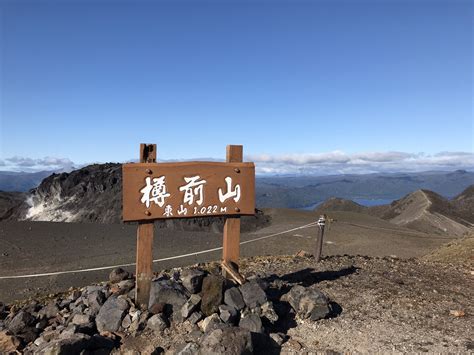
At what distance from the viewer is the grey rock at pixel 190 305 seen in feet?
18.9

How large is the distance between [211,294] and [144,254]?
4.02 ft

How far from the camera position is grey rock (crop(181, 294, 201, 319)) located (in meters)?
5.77

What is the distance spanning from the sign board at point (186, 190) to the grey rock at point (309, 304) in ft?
5.22

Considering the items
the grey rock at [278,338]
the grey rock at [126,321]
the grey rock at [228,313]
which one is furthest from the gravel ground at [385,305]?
the grey rock at [126,321]

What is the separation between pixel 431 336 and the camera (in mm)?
5723

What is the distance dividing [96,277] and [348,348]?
784 centimetres

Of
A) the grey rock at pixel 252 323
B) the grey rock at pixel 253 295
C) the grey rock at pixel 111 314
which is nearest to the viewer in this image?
the grey rock at pixel 252 323

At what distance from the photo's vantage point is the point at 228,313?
5605 mm

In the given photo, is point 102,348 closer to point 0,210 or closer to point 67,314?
point 67,314

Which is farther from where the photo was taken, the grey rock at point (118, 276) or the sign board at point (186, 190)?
the grey rock at point (118, 276)

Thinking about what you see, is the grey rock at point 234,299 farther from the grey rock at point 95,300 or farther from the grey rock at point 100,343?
the grey rock at point 95,300

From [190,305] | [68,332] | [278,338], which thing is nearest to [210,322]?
[190,305]

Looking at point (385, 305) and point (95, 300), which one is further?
point (385, 305)

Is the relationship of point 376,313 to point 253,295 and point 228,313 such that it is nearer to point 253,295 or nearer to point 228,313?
point 253,295
